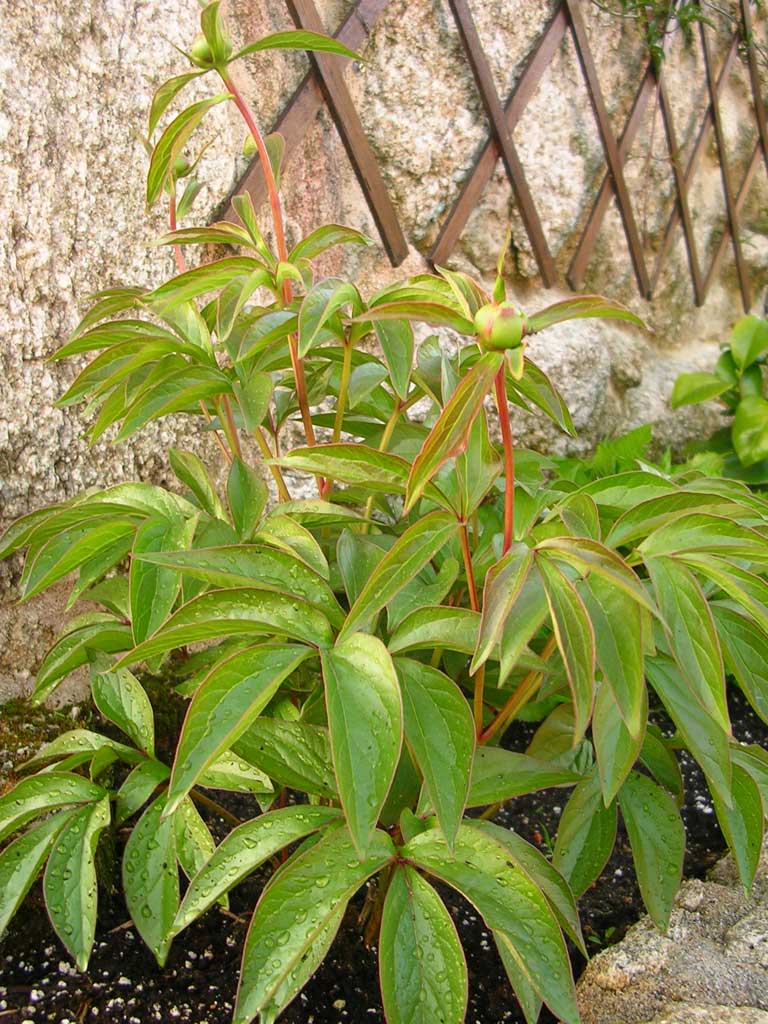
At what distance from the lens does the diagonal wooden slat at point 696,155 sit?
2.82 metres

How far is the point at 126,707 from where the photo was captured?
1041 mm

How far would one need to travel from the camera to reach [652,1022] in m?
0.87

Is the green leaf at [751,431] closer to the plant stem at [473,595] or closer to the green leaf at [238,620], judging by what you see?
the plant stem at [473,595]

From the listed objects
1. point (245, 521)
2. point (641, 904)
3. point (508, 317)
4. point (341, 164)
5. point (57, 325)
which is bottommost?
point (641, 904)

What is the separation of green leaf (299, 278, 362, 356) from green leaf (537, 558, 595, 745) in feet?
1.07

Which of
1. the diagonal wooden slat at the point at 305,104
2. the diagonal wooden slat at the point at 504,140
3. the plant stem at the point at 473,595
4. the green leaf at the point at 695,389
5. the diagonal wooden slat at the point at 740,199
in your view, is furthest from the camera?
the diagonal wooden slat at the point at 740,199

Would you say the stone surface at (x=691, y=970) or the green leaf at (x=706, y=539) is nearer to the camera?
the green leaf at (x=706, y=539)

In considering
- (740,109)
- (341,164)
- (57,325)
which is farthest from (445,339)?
(740,109)

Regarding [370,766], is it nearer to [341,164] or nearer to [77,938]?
[77,938]

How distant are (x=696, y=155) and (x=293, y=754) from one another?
2.61 metres

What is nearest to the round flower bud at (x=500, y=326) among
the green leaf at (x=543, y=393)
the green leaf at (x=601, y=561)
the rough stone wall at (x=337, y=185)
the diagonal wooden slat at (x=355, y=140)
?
the green leaf at (x=601, y=561)

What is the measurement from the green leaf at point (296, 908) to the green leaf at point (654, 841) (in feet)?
1.00

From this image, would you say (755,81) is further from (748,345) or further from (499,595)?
(499,595)

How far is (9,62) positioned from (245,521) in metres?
0.81
